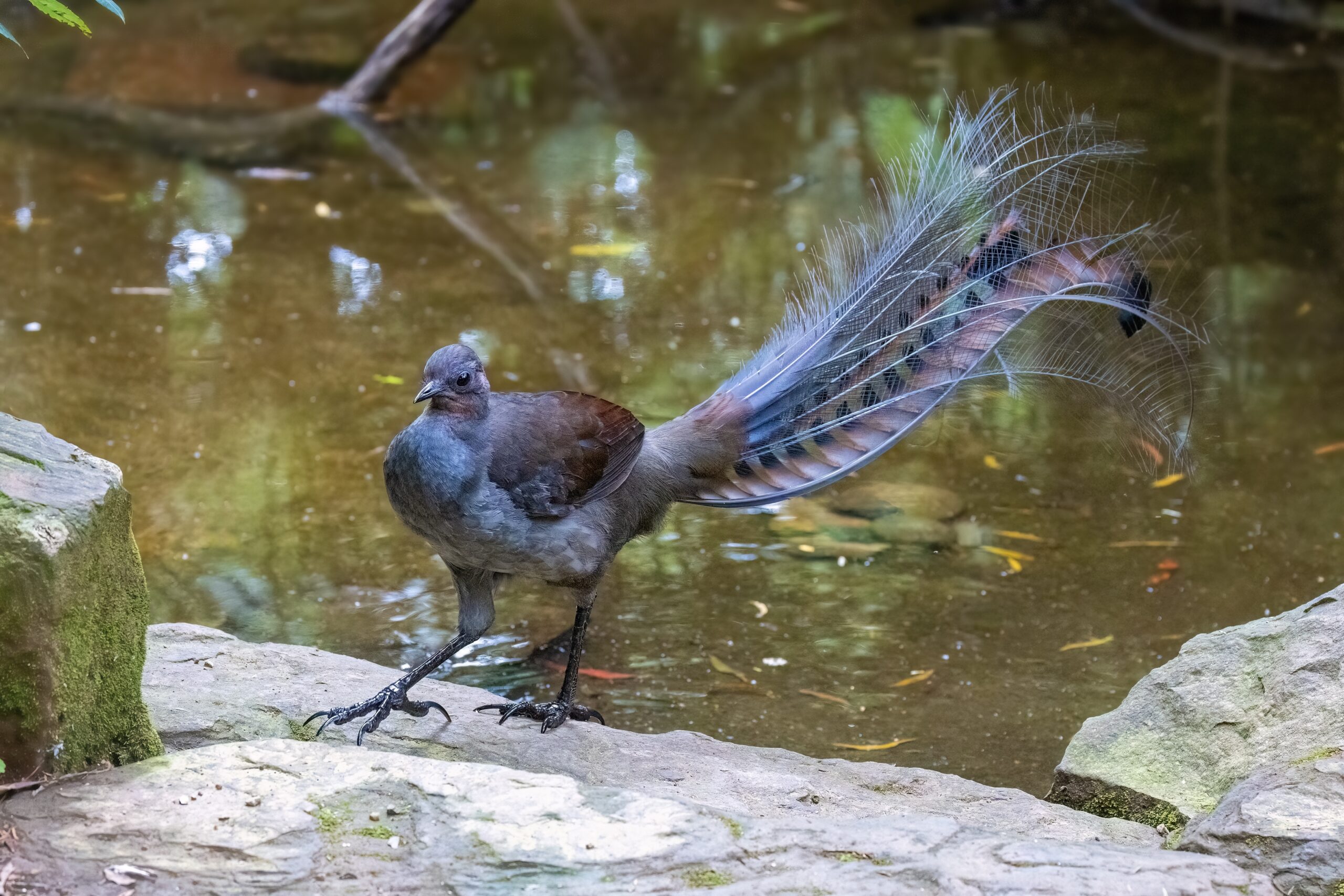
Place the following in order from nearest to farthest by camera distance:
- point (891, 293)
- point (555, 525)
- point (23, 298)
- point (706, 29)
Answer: point (555, 525), point (891, 293), point (23, 298), point (706, 29)

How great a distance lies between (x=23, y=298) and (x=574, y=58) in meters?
4.96

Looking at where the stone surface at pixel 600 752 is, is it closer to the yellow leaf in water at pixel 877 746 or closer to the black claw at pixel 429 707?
the black claw at pixel 429 707

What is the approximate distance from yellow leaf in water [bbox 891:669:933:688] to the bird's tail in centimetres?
91

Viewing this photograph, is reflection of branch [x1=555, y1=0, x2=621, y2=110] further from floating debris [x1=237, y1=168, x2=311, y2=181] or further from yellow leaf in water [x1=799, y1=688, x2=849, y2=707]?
yellow leaf in water [x1=799, y1=688, x2=849, y2=707]

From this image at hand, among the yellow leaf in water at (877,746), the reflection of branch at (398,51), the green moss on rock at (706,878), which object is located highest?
the reflection of branch at (398,51)

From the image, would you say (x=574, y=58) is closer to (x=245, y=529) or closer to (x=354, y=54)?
(x=354, y=54)

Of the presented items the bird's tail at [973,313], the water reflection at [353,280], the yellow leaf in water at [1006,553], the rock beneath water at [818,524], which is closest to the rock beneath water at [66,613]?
the bird's tail at [973,313]

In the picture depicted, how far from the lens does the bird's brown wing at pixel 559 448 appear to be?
3.22 m

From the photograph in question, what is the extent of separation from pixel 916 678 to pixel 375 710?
5.62ft

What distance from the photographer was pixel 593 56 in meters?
10.2

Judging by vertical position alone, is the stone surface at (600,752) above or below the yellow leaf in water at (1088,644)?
below

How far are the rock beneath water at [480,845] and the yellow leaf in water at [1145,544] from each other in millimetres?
2439

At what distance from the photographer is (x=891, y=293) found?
356 cm

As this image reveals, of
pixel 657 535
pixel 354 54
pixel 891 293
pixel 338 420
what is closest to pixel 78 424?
pixel 338 420
